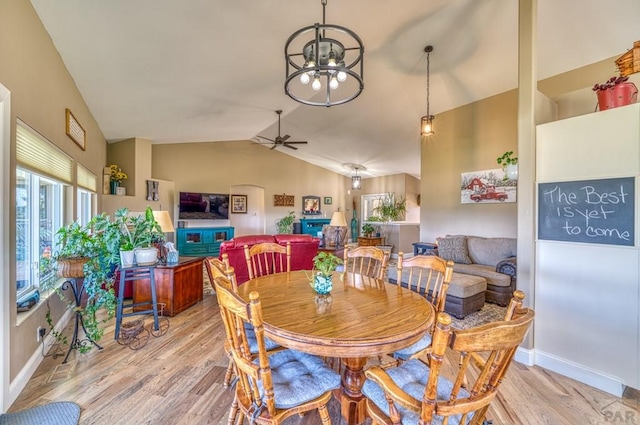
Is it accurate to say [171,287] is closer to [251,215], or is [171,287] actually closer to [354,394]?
[354,394]

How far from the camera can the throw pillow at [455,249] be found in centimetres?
473

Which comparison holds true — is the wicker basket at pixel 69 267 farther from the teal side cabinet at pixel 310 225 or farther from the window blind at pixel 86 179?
the teal side cabinet at pixel 310 225

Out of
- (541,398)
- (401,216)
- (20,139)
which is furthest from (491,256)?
(20,139)

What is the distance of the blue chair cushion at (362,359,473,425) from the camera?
1183 mm

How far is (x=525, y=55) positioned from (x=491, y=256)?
3016mm

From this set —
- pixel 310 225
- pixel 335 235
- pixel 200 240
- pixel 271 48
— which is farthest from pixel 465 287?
pixel 310 225

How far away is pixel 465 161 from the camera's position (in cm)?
522

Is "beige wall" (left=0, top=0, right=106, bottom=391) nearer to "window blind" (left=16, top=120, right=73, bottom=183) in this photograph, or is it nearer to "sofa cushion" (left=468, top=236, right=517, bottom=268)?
"window blind" (left=16, top=120, right=73, bottom=183)

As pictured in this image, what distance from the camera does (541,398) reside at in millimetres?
2035

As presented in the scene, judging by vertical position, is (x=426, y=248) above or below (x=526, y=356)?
above

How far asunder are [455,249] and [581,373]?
2.67 m

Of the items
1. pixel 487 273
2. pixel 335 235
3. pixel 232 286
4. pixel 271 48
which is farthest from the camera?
pixel 335 235

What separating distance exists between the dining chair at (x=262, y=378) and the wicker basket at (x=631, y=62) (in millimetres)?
3040

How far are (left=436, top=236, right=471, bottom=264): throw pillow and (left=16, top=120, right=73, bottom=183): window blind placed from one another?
211 inches
